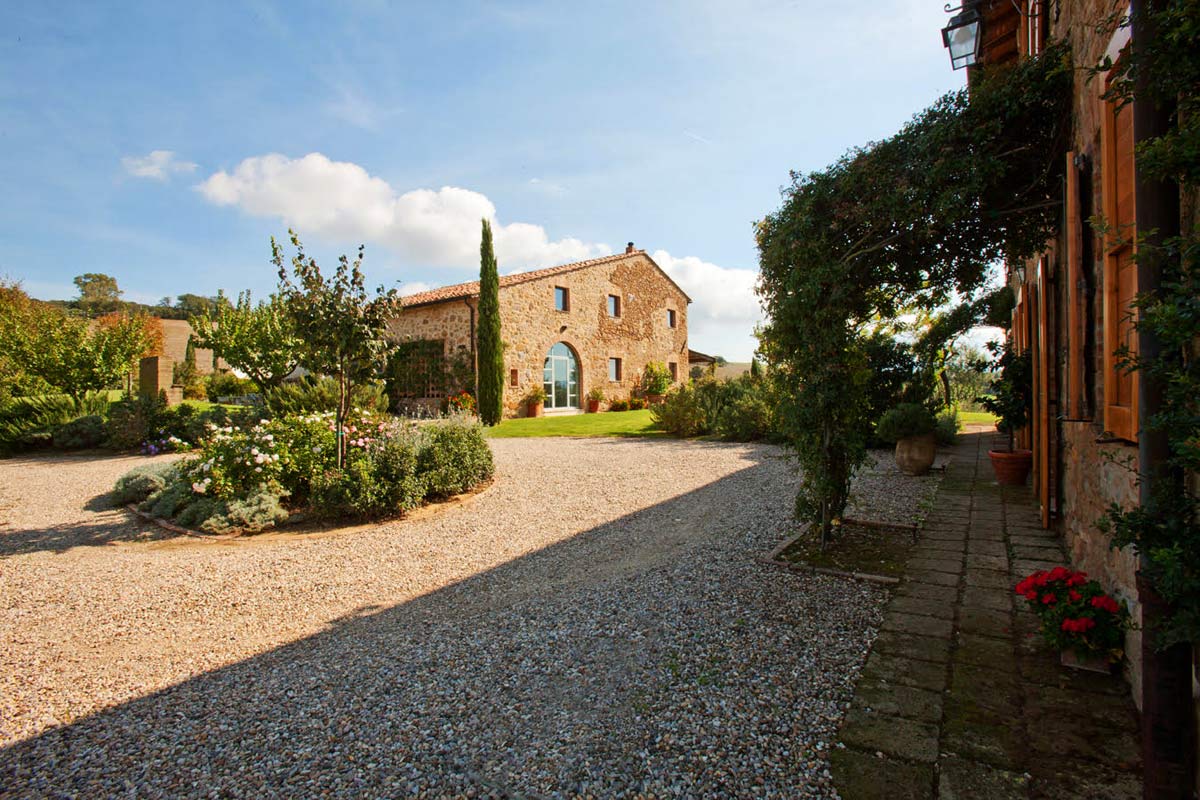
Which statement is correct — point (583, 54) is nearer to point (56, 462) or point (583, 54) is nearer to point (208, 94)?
point (208, 94)

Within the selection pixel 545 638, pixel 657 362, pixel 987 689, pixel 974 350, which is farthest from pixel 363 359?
pixel 974 350

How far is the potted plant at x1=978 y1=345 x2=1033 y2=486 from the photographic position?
19.8 ft

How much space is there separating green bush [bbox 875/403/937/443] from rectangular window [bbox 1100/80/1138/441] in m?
5.66

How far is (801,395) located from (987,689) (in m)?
2.23

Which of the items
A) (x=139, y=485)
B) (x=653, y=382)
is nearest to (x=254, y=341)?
(x=139, y=485)

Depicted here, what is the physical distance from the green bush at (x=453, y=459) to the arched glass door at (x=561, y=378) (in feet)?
40.1

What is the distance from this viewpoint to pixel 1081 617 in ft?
7.89

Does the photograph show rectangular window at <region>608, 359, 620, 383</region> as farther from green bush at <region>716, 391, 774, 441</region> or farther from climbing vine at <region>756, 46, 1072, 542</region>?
climbing vine at <region>756, 46, 1072, 542</region>

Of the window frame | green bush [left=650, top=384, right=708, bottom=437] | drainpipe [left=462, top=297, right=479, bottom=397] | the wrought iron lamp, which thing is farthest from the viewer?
the window frame

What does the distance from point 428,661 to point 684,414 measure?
1106cm

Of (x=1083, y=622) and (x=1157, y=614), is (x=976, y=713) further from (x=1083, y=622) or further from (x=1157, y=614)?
(x=1157, y=614)

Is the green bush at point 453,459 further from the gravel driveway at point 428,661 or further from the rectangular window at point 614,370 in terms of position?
the rectangular window at point 614,370

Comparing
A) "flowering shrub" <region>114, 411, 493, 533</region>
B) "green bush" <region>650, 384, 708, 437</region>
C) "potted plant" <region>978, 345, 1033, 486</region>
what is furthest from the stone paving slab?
"green bush" <region>650, 384, 708, 437</region>

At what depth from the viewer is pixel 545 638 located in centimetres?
308
